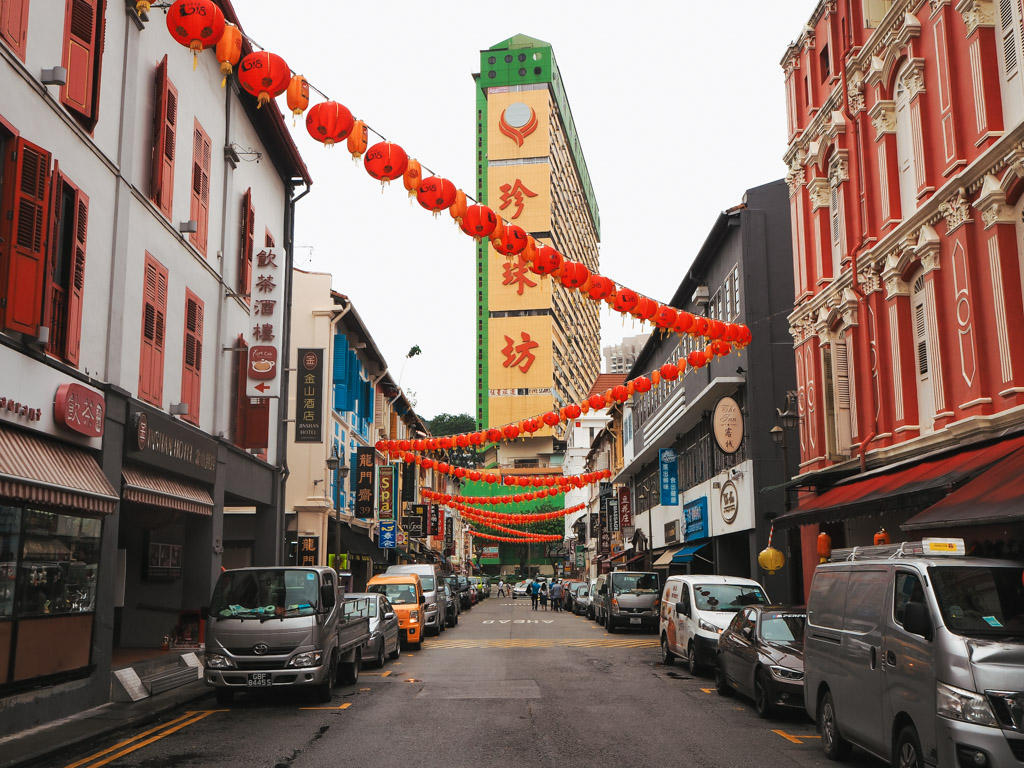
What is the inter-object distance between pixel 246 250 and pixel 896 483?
50.5 ft

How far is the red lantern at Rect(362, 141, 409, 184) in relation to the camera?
1327 centimetres

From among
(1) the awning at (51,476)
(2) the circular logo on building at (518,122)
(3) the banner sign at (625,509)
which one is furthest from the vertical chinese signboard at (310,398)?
(2) the circular logo on building at (518,122)

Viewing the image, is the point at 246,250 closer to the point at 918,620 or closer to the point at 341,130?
the point at 341,130

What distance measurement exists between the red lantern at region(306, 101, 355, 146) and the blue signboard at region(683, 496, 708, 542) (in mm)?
27203

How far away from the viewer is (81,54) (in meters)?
13.9

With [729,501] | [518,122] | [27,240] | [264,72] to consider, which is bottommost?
[729,501]

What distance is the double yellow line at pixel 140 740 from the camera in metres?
10.3

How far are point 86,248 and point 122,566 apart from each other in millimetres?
7492

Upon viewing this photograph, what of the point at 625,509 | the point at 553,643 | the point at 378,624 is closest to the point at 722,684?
the point at 378,624

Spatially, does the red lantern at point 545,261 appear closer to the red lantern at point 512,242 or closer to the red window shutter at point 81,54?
the red lantern at point 512,242

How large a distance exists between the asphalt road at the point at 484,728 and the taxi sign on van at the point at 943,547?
2624 millimetres

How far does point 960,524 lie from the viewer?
38.9 feet

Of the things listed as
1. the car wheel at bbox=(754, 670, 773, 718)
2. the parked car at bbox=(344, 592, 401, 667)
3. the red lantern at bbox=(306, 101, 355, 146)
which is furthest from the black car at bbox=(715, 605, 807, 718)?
the red lantern at bbox=(306, 101, 355, 146)

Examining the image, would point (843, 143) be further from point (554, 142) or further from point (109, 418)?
point (554, 142)
